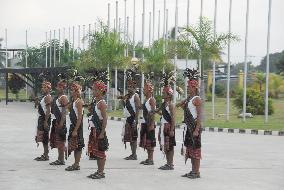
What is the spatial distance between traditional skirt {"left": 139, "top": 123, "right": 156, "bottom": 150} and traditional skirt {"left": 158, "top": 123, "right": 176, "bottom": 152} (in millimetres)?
710

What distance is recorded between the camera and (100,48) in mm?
35750

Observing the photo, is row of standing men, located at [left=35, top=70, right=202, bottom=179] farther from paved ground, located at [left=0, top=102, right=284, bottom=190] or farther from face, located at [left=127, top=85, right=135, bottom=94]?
paved ground, located at [left=0, top=102, right=284, bottom=190]

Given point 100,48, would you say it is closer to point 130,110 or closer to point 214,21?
point 214,21

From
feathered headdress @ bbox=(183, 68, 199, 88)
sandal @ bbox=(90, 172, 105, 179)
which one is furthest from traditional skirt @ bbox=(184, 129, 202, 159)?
sandal @ bbox=(90, 172, 105, 179)

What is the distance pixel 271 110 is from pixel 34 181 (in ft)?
90.9

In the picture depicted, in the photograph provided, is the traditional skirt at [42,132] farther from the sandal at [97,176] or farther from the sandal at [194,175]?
the sandal at [194,175]

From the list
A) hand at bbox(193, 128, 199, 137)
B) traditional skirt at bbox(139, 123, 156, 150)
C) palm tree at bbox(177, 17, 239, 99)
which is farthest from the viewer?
palm tree at bbox(177, 17, 239, 99)

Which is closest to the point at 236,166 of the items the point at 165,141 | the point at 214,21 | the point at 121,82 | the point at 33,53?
the point at 165,141

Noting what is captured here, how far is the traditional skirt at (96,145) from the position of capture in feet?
33.1

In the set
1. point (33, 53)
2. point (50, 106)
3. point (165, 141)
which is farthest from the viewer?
point (33, 53)

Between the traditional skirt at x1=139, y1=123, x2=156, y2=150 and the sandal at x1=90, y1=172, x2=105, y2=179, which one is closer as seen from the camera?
the sandal at x1=90, y1=172, x2=105, y2=179

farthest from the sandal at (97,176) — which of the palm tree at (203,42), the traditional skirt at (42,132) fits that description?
the palm tree at (203,42)

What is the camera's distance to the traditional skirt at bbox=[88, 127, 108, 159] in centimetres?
1008

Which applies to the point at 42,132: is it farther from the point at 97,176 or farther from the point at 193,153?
the point at 193,153
